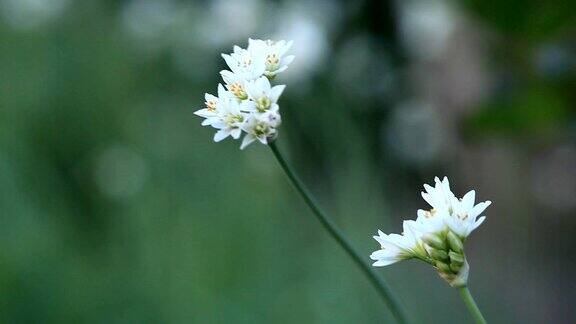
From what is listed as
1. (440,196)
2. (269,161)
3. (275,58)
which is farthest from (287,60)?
(269,161)

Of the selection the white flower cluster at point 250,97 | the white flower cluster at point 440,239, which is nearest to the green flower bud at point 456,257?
the white flower cluster at point 440,239

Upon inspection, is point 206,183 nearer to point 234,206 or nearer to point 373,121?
point 234,206

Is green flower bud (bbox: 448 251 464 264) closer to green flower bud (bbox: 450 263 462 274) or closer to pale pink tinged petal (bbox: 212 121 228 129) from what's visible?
green flower bud (bbox: 450 263 462 274)

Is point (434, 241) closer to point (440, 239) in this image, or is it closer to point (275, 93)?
point (440, 239)

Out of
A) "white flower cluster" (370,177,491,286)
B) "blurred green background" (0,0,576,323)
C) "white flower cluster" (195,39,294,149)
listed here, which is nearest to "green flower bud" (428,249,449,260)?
"white flower cluster" (370,177,491,286)

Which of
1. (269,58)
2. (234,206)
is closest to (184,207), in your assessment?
(234,206)
